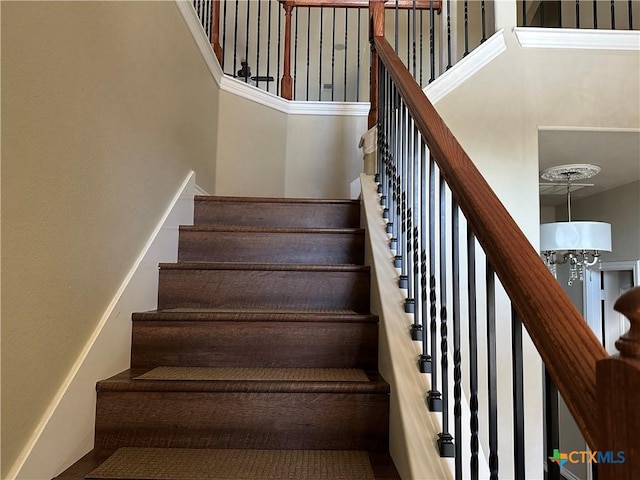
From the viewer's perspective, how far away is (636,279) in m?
3.79

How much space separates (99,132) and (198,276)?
0.68 m

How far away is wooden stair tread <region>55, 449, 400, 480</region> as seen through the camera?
101 cm

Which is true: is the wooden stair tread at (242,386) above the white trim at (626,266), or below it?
below

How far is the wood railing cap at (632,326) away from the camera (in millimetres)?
427

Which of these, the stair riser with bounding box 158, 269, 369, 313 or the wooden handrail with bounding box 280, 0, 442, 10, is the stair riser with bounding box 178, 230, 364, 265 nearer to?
the stair riser with bounding box 158, 269, 369, 313

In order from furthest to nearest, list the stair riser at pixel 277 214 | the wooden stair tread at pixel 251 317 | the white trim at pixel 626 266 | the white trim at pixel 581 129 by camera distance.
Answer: the white trim at pixel 626 266, the white trim at pixel 581 129, the stair riser at pixel 277 214, the wooden stair tread at pixel 251 317

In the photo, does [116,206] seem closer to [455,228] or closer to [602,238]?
[455,228]

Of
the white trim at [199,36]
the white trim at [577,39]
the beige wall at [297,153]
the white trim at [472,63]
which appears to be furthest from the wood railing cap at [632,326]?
the beige wall at [297,153]

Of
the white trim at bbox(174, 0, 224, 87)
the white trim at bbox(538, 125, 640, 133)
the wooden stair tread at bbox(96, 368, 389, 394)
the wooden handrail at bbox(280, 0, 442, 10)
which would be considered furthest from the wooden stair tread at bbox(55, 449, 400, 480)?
the wooden handrail at bbox(280, 0, 442, 10)

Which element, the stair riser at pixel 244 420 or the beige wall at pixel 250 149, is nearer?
the stair riser at pixel 244 420

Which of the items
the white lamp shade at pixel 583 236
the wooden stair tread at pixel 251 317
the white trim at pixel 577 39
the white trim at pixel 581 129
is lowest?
the wooden stair tread at pixel 251 317

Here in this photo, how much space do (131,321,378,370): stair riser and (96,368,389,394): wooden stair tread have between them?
0.21 m

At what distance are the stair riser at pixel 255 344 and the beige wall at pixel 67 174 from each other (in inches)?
9.8

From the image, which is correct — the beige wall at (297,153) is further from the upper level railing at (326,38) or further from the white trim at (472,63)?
the white trim at (472,63)
